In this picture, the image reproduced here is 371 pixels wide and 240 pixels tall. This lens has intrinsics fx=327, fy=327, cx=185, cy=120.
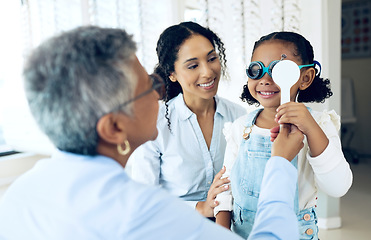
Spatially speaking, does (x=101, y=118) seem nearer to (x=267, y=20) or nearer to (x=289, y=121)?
(x=289, y=121)

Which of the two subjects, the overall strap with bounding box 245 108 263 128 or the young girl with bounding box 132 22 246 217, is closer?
the overall strap with bounding box 245 108 263 128

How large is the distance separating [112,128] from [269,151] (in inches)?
22.5

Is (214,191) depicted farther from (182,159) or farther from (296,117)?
(296,117)

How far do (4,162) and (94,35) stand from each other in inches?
139

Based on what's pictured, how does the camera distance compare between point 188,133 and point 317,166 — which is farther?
point 188,133

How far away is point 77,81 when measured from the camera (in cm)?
59

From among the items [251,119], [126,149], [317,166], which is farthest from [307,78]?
[126,149]

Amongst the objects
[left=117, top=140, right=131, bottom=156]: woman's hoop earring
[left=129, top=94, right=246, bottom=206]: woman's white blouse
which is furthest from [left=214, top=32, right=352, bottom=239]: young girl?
[left=117, top=140, right=131, bottom=156]: woman's hoop earring

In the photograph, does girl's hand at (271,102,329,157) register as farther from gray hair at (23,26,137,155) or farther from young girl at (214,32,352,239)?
gray hair at (23,26,137,155)

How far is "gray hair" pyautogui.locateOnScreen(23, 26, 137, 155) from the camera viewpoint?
590mm

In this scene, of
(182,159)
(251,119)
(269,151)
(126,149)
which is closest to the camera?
(126,149)

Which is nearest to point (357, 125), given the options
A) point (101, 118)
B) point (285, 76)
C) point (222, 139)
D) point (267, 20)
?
point (267, 20)

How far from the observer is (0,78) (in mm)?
3479

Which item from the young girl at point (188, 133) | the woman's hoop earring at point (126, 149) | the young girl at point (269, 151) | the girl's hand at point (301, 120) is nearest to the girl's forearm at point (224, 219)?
the young girl at point (269, 151)
